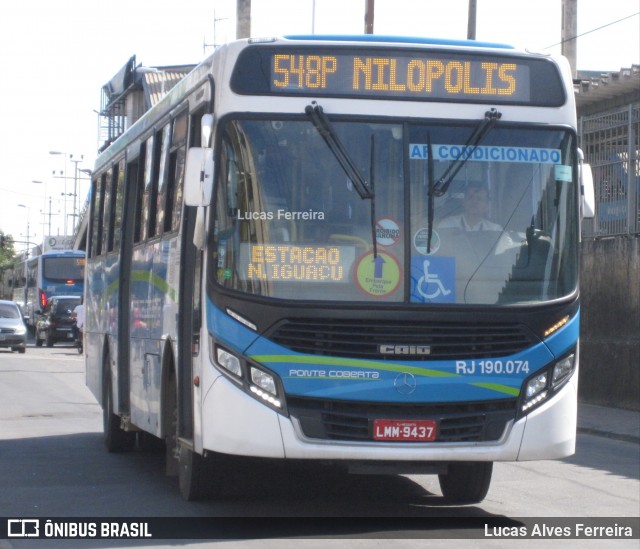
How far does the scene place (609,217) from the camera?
20.3 meters

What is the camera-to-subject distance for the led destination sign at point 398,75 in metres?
8.51

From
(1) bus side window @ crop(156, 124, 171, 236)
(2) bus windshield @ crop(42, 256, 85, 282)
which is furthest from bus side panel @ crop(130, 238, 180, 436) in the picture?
(2) bus windshield @ crop(42, 256, 85, 282)

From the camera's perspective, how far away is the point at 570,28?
33.6 meters

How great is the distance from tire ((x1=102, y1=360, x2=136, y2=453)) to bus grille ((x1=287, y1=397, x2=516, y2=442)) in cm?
551

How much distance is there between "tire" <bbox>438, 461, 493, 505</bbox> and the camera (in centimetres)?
969

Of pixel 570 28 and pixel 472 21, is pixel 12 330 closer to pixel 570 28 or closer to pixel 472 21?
pixel 570 28

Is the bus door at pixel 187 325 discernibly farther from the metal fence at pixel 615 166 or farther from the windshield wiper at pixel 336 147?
the metal fence at pixel 615 166

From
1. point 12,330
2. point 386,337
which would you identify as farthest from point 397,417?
point 12,330

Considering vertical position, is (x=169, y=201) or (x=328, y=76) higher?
(x=328, y=76)

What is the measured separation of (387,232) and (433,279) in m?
0.43

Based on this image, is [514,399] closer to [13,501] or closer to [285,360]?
[285,360]

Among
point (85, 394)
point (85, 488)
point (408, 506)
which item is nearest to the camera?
point (408, 506)

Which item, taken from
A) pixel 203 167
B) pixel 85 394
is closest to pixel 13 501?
pixel 203 167

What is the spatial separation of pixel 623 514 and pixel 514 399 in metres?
2.20
